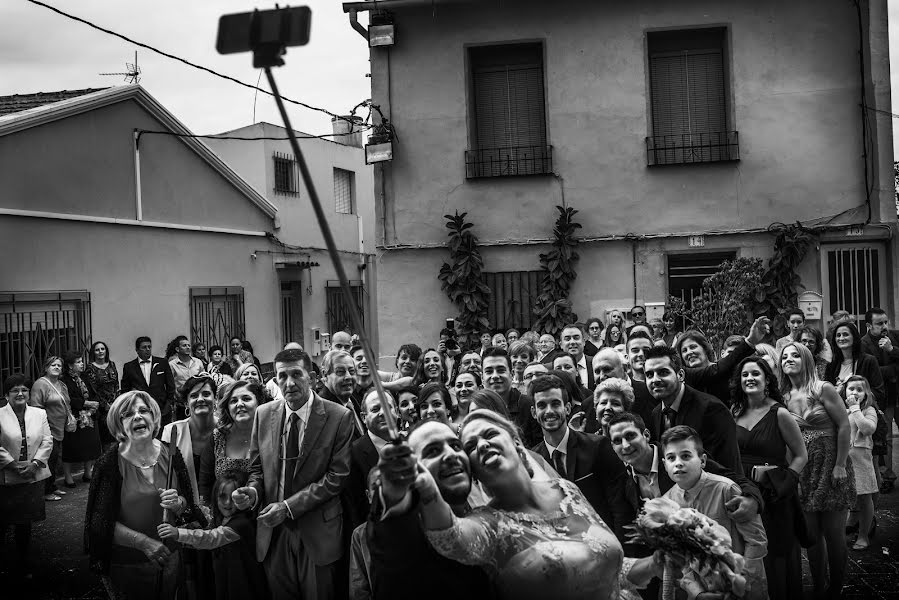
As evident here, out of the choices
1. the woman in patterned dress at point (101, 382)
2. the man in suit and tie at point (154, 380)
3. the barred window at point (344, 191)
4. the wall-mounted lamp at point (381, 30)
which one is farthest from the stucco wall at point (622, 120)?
the barred window at point (344, 191)

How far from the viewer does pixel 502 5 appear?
14336 millimetres

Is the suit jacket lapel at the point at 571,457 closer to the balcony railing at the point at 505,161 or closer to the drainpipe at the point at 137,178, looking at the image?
the balcony railing at the point at 505,161

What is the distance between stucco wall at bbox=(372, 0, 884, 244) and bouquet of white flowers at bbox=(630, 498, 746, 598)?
10.7 meters

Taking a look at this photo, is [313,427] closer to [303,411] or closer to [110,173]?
[303,411]

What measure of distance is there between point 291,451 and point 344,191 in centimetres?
2161

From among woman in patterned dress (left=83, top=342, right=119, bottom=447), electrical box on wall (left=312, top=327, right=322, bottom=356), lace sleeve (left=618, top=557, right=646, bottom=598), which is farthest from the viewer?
electrical box on wall (left=312, top=327, right=322, bottom=356)

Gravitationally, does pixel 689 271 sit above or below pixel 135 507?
above

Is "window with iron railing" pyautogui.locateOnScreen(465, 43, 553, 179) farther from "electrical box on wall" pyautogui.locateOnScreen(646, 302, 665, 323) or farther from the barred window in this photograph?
the barred window

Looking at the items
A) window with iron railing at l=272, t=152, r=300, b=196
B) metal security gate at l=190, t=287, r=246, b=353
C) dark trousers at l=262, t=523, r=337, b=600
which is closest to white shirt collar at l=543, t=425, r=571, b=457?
dark trousers at l=262, t=523, r=337, b=600

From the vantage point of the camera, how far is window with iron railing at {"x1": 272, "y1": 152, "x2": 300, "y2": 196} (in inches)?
914

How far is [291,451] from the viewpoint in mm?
5516

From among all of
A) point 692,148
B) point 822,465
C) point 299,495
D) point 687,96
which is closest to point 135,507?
point 299,495

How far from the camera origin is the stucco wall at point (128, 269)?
47.6ft

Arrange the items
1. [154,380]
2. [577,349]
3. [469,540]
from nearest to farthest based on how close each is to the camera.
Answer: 1. [469,540]
2. [577,349]
3. [154,380]
